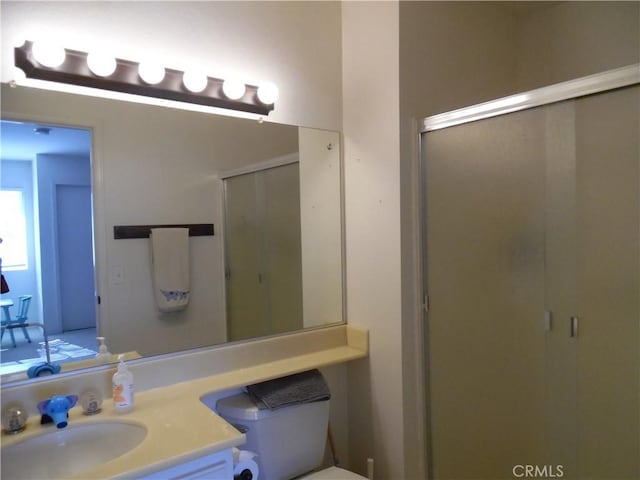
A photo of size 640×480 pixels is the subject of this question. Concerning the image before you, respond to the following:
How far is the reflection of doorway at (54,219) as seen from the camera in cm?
135

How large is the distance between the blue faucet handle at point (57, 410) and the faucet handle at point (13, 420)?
5 centimetres

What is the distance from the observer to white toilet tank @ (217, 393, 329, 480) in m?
1.61

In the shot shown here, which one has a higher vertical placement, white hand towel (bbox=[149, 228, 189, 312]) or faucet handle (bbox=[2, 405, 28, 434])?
white hand towel (bbox=[149, 228, 189, 312])

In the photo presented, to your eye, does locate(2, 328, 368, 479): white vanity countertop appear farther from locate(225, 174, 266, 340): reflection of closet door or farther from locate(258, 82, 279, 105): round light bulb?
locate(258, 82, 279, 105): round light bulb

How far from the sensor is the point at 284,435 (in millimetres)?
1652

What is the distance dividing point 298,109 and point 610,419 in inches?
66.8

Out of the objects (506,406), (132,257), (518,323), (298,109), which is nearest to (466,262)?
(518,323)

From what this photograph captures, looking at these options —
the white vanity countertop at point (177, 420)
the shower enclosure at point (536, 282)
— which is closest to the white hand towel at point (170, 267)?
the white vanity countertop at point (177, 420)

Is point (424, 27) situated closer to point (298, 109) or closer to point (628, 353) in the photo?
point (298, 109)

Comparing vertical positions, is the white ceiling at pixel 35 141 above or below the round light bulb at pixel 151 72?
below

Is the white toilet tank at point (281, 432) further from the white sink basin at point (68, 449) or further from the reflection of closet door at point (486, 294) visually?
the reflection of closet door at point (486, 294)

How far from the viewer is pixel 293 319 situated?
1.99 metres

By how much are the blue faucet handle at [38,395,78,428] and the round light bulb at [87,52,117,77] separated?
1027 millimetres

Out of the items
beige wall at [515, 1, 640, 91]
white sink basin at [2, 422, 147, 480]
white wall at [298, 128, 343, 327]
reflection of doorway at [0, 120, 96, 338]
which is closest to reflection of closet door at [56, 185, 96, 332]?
reflection of doorway at [0, 120, 96, 338]
